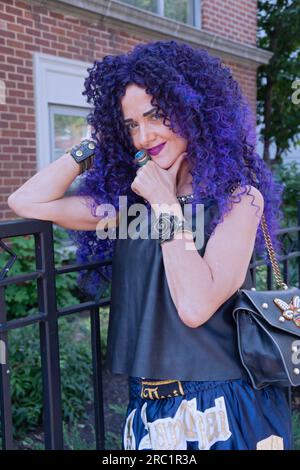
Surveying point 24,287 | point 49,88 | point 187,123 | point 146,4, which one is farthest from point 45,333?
point 146,4

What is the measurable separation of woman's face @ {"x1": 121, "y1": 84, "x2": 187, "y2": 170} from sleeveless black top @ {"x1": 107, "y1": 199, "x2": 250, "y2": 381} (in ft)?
0.61

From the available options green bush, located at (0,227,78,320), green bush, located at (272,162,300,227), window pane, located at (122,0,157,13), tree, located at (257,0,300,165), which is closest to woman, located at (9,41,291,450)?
green bush, located at (0,227,78,320)

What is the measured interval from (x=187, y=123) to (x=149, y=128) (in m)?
0.12

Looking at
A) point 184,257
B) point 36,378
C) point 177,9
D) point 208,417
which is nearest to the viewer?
point 184,257

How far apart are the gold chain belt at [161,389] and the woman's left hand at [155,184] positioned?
526 mm

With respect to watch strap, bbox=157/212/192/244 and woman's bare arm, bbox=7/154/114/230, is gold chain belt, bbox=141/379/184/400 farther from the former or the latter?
woman's bare arm, bbox=7/154/114/230

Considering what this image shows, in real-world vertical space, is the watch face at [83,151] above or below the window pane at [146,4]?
below

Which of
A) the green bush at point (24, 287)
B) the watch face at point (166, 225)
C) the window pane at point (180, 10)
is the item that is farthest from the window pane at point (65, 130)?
the watch face at point (166, 225)

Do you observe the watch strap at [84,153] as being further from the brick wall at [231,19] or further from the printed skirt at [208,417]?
the brick wall at [231,19]

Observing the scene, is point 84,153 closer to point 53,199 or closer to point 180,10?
point 53,199

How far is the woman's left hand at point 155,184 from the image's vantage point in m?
1.46

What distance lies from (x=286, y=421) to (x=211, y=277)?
561mm

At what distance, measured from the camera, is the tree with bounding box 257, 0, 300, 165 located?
9008 mm

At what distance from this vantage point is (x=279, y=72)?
9.30 meters
